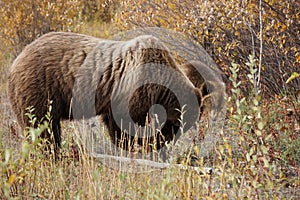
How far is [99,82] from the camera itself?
5.67m

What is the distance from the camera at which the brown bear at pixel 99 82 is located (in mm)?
5445

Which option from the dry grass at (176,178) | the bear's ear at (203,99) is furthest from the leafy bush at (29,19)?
the dry grass at (176,178)

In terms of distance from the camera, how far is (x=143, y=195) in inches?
153

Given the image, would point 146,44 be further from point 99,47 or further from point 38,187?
point 38,187

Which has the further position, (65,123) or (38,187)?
(65,123)

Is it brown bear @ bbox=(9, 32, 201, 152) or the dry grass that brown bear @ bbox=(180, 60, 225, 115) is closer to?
brown bear @ bbox=(9, 32, 201, 152)

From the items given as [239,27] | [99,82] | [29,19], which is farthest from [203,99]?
[29,19]

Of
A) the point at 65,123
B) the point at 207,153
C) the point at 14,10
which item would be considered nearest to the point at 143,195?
the point at 207,153

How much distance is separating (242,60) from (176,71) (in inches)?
82.1

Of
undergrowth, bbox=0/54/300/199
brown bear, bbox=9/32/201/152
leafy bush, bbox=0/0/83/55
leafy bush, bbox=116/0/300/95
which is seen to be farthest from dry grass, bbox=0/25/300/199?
leafy bush, bbox=0/0/83/55

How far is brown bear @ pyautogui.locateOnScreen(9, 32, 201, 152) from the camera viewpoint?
5.45 meters

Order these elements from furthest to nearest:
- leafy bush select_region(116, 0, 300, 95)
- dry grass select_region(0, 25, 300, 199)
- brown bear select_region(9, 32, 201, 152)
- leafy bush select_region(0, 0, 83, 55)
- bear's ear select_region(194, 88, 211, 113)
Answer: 1. leafy bush select_region(0, 0, 83, 55)
2. leafy bush select_region(116, 0, 300, 95)
3. bear's ear select_region(194, 88, 211, 113)
4. brown bear select_region(9, 32, 201, 152)
5. dry grass select_region(0, 25, 300, 199)

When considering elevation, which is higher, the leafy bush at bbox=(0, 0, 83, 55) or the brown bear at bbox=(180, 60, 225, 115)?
the leafy bush at bbox=(0, 0, 83, 55)

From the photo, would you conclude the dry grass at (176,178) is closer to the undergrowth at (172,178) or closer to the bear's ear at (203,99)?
the undergrowth at (172,178)
